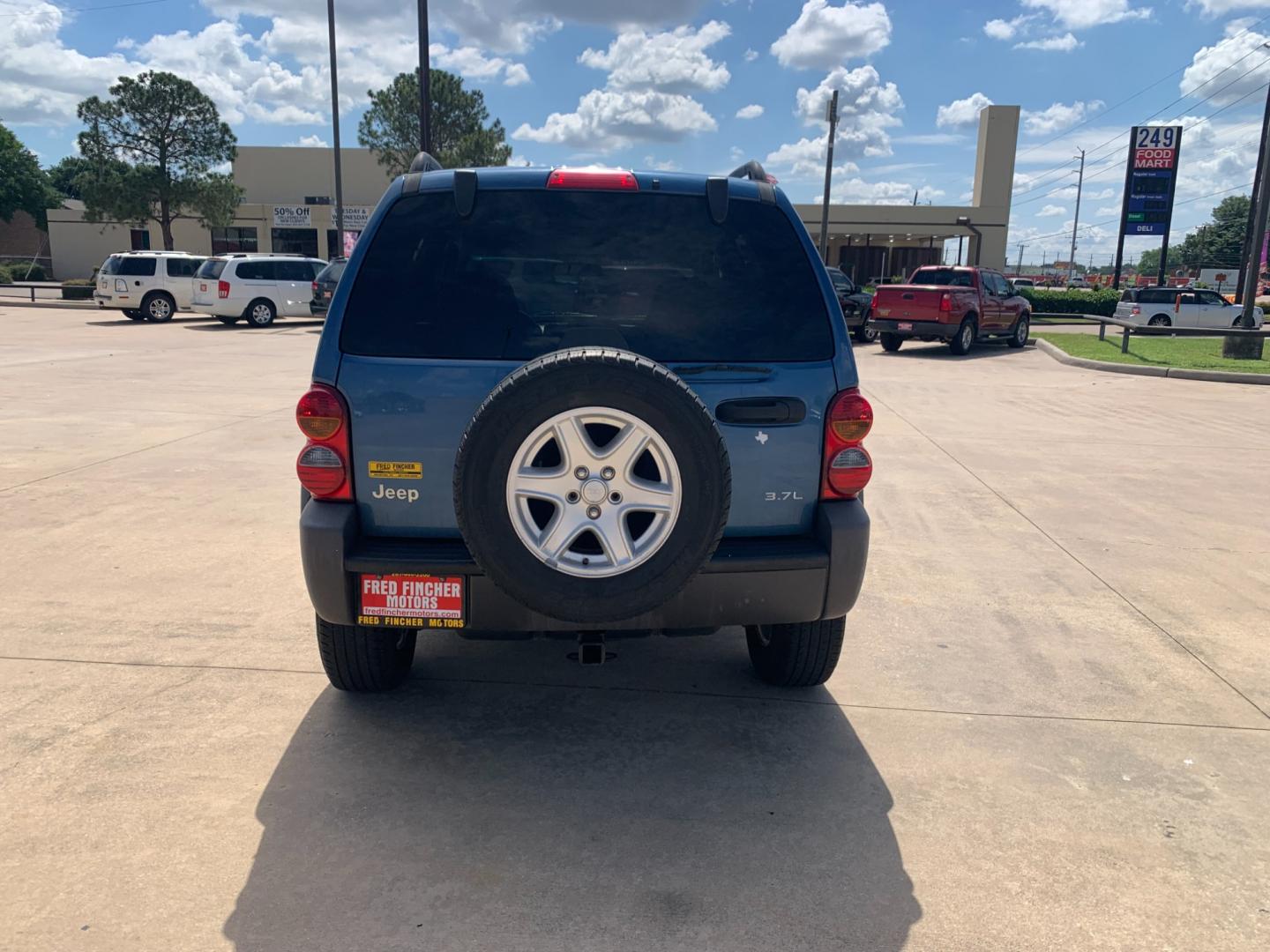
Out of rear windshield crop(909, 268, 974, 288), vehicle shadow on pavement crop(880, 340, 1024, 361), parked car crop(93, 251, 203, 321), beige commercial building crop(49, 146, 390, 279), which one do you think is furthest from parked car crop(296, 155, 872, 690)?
beige commercial building crop(49, 146, 390, 279)

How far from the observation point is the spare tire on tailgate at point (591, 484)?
303 cm

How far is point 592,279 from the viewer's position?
3.67 m

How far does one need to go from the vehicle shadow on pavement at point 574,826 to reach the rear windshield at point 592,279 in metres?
1.51

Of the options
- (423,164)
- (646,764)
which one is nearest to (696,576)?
(646,764)

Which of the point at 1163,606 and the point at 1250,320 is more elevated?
the point at 1250,320

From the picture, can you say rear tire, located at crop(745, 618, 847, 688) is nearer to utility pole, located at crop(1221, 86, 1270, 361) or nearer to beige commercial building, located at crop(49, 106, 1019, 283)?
utility pole, located at crop(1221, 86, 1270, 361)

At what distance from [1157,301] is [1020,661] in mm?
30228

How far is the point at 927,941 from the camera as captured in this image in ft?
8.86

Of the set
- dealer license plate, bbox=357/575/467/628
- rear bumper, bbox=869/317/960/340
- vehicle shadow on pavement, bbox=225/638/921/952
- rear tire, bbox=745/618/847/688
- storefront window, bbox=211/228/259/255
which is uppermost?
storefront window, bbox=211/228/259/255

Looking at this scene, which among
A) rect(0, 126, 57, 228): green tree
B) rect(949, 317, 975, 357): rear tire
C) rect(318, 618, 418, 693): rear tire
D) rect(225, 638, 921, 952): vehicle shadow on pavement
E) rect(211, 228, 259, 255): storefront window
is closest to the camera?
rect(225, 638, 921, 952): vehicle shadow on pavement

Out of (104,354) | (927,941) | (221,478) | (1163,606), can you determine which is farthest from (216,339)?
(927,941)

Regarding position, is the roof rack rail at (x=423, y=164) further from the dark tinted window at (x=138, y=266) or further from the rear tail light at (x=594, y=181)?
the dark tinted window at (x=138, y=266)

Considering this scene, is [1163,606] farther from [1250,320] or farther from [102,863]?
[1250,320]

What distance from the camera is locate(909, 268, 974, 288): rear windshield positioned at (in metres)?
21.5
